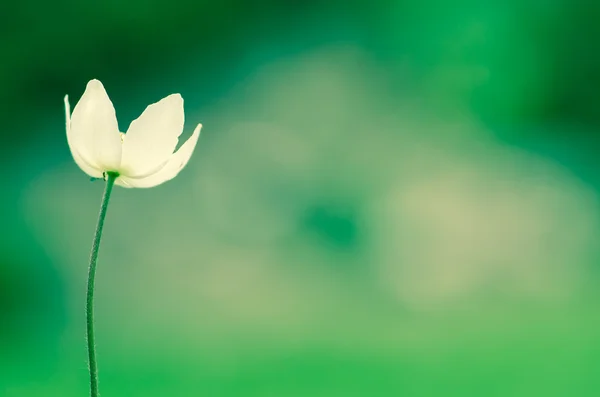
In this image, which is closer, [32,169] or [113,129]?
[113,129]

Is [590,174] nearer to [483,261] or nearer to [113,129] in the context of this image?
[483,261]

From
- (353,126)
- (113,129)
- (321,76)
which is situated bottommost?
(113,129)

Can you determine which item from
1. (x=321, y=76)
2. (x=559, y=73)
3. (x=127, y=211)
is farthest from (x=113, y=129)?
(x=559, y=73)
